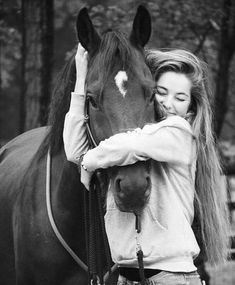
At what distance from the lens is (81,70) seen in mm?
4215

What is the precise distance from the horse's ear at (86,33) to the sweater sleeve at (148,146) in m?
0.69

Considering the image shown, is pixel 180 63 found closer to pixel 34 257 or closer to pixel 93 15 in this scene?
pixel 34 257

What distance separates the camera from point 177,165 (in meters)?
3.92

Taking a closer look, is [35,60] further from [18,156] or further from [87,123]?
[87,123]

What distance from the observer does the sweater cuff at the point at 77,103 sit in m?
4.13

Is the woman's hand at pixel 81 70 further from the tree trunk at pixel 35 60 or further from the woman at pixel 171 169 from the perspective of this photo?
the tree trunk at pixel 35 60

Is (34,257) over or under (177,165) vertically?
under

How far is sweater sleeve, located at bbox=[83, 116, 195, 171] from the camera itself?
11.8 feet

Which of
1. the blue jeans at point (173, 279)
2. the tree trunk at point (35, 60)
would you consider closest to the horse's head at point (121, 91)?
the blue jeans at point (173, 279)

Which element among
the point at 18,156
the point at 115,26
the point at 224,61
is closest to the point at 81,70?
the point at 18,156

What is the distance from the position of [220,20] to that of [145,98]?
4961mm

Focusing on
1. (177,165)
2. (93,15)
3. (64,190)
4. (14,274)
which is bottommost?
(14,274)

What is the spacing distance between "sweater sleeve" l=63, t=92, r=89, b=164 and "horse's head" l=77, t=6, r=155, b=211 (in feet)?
0.41

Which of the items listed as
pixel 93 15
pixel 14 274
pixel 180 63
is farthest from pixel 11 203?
pixel 93 15
